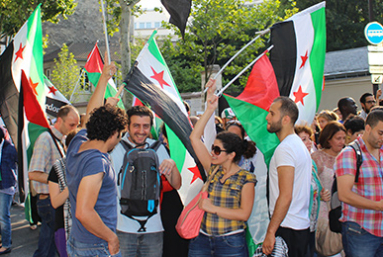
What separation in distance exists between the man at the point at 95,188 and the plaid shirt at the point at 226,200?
95cm

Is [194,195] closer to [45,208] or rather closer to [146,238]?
[146,238]

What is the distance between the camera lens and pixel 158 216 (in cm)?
397

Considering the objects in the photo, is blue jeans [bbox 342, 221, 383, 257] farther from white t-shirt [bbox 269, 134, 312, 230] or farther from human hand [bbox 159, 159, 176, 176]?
human hand [bbox 159, 159, 176, 176]

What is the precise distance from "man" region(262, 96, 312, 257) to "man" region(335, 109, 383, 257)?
12.8 inches

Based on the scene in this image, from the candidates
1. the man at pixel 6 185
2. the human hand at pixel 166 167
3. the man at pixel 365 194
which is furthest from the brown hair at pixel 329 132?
the man at pixel 6 185

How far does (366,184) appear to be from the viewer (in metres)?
Result: 3.83

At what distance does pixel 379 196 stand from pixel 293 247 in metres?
0.86

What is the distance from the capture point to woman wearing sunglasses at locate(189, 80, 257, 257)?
3.78 m

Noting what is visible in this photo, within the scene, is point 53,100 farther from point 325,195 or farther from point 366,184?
point 366,184

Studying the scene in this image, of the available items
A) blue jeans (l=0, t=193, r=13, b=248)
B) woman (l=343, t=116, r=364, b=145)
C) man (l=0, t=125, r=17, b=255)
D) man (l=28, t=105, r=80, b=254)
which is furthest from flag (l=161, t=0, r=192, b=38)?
blue jeans (l=0, t=193, r=13, b=248)

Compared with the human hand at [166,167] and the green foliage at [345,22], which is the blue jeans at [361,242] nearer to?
the human hand at [166,167]

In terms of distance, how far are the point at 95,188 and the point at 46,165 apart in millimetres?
2332

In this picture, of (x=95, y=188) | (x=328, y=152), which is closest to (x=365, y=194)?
(x=328, y=152)

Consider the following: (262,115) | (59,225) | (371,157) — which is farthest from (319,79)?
(59,225)
